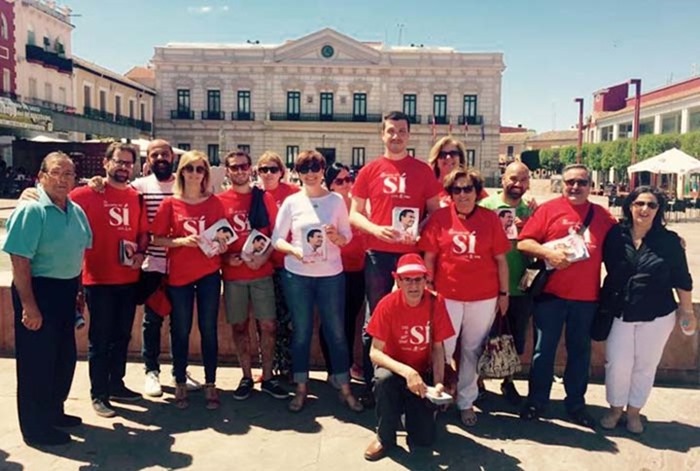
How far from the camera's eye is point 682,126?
123 feet

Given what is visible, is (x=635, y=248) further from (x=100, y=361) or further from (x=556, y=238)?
(x=100, y=361)

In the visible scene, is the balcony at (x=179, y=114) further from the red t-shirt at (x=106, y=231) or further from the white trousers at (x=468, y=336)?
the white trousers at (x=468, y=336)

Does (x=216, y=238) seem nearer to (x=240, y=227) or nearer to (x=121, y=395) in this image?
(x=240, y=227)

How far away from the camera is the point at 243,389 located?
4.40 meters

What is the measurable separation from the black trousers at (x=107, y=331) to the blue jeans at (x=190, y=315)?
33 centimetres

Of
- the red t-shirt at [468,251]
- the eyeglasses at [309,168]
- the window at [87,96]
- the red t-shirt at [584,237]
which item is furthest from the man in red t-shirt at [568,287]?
the window at [87,96]

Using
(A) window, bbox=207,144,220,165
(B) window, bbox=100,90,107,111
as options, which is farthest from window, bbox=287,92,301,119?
(B) window, bbox=100,90,107,111

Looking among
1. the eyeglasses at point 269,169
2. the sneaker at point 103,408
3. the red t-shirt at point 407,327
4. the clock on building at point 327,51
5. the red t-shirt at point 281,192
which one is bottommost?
the sneaker at point 103,408

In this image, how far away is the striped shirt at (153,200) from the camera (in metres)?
4.29

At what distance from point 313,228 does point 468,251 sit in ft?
3.43

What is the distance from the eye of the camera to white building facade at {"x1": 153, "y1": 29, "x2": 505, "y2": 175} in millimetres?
49219

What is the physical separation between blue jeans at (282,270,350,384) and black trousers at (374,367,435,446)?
0.67 metres

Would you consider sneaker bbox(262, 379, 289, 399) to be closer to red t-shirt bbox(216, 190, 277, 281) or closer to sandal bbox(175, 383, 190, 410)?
sandal bbox(175, 383, 190, 410)

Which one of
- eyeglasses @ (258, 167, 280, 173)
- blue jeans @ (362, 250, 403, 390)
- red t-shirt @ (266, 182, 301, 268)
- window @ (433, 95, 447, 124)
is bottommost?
blue jeans @ (362, 250, 403, 390)
